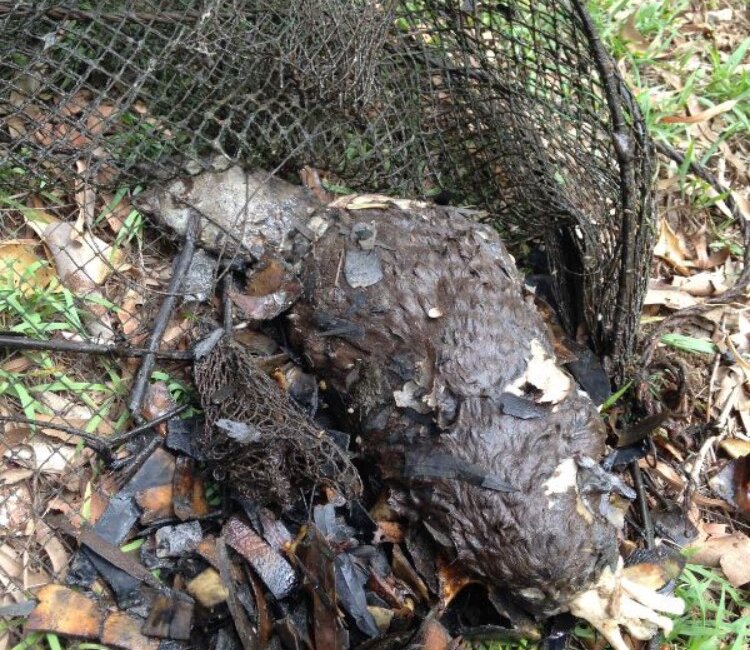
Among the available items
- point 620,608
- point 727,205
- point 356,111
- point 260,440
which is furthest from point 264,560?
point 727,205

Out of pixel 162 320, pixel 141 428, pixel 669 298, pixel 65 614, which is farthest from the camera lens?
pixel 669 298

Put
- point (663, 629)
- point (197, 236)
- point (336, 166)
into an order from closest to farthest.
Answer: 1. point (663, 629)
2. point (197, 236)
3. point (336, 166)

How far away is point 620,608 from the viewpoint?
6.29 ft

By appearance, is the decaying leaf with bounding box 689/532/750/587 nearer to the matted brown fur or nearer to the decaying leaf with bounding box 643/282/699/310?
the matted brown fur

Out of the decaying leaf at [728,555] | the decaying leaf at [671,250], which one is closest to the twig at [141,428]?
the decaying leaf at [728,555]

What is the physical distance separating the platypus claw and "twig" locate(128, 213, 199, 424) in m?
1.28

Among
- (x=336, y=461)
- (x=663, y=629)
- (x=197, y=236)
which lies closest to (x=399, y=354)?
(x=336, y=461)

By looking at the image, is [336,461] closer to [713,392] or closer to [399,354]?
[399,354]

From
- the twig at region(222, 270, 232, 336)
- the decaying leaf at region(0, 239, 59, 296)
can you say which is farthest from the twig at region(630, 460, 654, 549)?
the decaying leaf at region(0, 239, 59, 296)

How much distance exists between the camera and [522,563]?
6.03 feet

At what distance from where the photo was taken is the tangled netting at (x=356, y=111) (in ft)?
7.23

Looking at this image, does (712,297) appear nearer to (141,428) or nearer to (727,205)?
(727,205)

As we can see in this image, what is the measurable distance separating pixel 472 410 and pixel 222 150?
1.09 metres

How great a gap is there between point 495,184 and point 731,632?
4.98 ft
